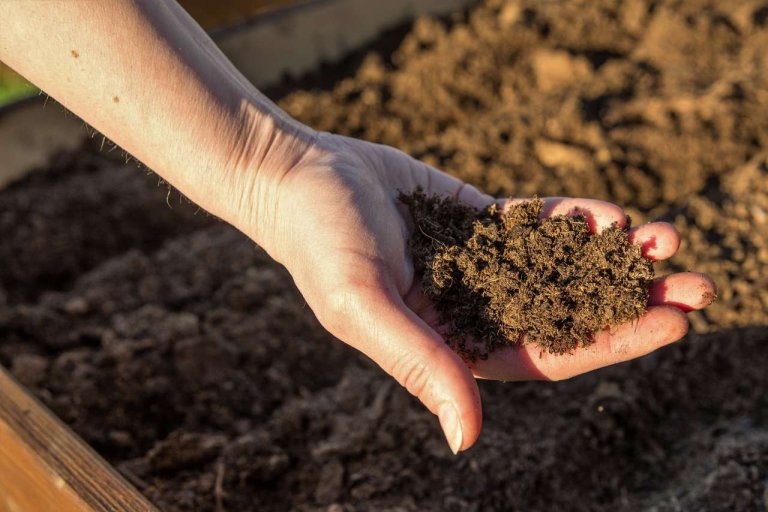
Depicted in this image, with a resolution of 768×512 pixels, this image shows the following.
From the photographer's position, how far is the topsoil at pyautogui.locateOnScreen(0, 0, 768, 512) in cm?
242

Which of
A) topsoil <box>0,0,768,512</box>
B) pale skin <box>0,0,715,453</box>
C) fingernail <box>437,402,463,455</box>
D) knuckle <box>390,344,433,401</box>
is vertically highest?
pale skin <box>0,0,715,453</box>

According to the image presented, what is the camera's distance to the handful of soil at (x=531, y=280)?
6.55 feet

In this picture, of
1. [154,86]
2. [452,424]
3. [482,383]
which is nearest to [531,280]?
[452,424]

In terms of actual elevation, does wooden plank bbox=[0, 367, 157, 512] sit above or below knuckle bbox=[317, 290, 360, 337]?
below

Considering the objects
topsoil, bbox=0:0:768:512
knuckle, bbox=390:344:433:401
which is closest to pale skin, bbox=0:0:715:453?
knuckle, bbox=390:344:433:401

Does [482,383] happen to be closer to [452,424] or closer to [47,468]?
[452,424]

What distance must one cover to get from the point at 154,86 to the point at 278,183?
1.39 feet

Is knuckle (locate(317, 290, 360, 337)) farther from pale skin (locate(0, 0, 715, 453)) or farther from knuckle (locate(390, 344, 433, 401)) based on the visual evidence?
knuckle (locate(390, 344, 433, 401))

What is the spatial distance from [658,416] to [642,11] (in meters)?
3.39

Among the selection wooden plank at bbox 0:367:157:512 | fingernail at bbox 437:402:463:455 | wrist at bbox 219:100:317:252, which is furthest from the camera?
wrist at bbox 219:100:317:252

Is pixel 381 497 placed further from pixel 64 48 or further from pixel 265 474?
pixel 64 48

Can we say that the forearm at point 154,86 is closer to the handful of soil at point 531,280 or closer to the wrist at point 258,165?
the wrist at point 258,165

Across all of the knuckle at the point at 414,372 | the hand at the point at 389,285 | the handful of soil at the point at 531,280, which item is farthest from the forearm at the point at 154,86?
the knuckle at the point at 414,372

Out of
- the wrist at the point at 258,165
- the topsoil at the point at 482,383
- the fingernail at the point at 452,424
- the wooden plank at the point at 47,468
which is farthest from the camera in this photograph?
the topsoil at the point at 482,383
